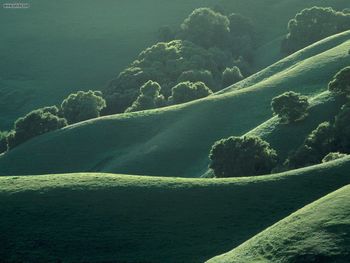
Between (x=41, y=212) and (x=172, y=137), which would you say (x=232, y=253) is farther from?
(x=172, y=137)

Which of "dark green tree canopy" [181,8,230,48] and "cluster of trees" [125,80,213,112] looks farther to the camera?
"dark green tree canopy" [181,8,230,48]

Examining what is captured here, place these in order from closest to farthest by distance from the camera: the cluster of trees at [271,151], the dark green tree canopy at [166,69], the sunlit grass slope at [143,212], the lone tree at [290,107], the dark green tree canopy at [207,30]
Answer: the sunlit grass slope at [143,212], the cluster of trees at [271,151], the lone tree at [290,107], the dark green tree canopy at [166,69], the dark green tree canopy at [207,30]

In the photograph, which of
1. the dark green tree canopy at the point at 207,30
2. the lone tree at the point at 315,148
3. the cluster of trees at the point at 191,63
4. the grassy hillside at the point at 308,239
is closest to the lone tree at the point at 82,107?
the cluster of trees at the point at 191,63

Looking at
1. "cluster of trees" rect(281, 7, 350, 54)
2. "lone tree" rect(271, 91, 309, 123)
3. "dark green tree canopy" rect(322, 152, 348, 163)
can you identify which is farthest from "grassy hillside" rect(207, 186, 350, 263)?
"cluster of trees" rect(281, 7, 350, 54)

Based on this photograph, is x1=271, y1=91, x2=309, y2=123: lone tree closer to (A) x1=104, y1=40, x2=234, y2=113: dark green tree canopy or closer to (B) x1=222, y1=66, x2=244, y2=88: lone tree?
(A) x1=104, y1=40, x2=234, y2=113: dark green tree canopy

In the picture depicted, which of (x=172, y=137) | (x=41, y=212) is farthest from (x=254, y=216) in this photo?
(x=172, y=137)

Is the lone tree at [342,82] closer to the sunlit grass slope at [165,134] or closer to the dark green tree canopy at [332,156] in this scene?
the sunlit grass slope at [165,134]
